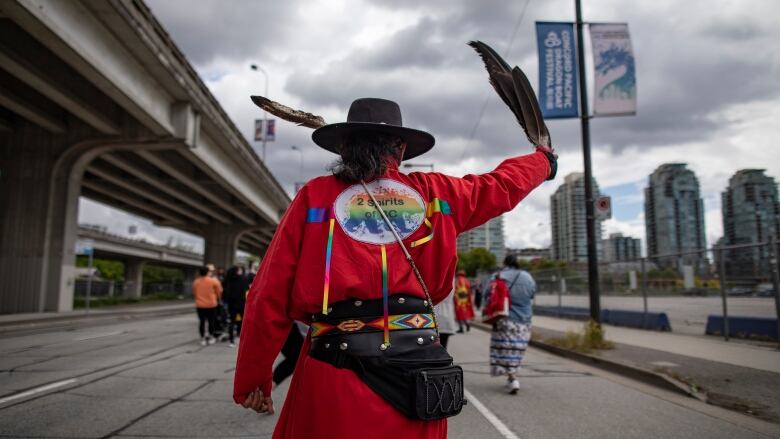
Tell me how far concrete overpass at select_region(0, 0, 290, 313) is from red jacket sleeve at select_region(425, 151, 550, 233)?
40.6 ft

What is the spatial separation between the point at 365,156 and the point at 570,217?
52.2 ft

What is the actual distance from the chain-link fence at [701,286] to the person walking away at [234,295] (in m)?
10.5

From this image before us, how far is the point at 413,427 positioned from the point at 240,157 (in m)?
28.6

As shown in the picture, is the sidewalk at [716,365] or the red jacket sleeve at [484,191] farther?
the sidewalk at [716,365]

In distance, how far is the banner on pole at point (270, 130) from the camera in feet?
139

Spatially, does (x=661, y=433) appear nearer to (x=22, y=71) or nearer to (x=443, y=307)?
(x=443, y=307)

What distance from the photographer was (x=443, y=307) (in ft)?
19.8

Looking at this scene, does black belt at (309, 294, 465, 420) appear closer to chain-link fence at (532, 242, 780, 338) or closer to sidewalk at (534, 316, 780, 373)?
sidewalk at (534, 316, 780, 373)

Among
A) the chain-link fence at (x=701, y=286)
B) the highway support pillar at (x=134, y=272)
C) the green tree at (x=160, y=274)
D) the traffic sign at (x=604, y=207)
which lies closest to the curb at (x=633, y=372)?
the traffic sign at (x=604, y=207)

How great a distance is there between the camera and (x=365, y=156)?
7.27ft

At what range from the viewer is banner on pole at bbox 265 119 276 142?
1665 inches

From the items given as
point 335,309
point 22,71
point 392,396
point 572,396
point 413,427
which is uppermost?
point 22,71

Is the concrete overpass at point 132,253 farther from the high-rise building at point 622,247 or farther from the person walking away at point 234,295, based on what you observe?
the high-rise building at point 622,247

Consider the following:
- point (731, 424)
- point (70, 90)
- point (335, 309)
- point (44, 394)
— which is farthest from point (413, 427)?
point (70, 90)
